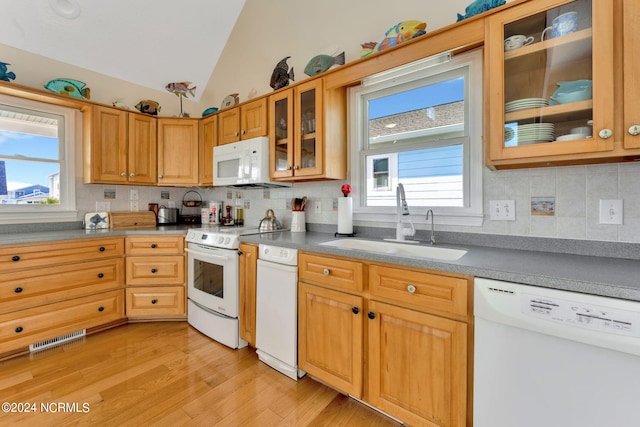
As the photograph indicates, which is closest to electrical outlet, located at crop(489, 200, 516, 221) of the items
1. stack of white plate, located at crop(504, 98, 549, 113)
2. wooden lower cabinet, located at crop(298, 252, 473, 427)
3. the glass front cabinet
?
the glass front cabinet

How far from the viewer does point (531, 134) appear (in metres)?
1.30

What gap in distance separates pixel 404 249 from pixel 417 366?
0.70 metres

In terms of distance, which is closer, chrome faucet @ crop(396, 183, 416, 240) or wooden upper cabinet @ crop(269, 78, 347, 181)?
chrome faucet @ crop(396, 183, 416, 240)

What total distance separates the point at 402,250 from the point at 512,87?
1.05m

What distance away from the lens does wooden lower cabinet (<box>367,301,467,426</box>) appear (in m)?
1.21

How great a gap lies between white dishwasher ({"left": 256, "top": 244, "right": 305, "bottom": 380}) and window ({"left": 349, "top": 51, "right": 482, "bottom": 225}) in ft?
2.43

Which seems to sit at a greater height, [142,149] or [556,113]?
[142,149]

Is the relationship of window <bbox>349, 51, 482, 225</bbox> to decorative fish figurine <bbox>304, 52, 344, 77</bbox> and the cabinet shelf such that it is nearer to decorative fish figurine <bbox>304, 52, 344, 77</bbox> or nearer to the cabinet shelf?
decorative fish figurine <bbox>304, 52, 344, 77</bbox>

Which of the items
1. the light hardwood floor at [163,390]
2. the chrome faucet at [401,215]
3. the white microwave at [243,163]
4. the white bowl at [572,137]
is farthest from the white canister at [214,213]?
the white bowl at [572,137]

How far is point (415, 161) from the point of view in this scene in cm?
202

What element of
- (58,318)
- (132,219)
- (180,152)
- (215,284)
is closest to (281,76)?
(180,152)

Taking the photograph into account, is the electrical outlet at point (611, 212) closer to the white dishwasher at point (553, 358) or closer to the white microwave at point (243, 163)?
the white dishwasher at point (553, 358)

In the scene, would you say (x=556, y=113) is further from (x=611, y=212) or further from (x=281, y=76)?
(x=281, y=76)

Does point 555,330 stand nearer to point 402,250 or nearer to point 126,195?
point 402,250
